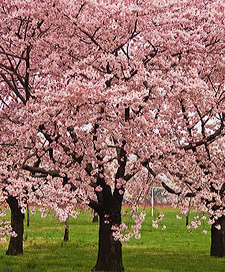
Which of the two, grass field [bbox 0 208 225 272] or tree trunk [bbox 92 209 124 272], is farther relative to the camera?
grass field [bbox 0 208 225 272]

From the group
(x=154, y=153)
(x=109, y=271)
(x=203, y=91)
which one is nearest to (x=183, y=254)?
(x=109, y=271)

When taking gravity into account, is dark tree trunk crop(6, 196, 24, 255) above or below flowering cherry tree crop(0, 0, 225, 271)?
below

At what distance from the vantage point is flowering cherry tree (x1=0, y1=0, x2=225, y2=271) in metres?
15.0

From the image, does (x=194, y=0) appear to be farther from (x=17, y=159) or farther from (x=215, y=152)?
(x=17, y=159)

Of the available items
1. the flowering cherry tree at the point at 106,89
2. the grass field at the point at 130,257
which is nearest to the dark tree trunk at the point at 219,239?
the grass field at the point at 130,257

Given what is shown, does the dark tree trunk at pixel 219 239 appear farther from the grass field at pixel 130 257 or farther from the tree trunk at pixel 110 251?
the tree trunk at pixel 110 251

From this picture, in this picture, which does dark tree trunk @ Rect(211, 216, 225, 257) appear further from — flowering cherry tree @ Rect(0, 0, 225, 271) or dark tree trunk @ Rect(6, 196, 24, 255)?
dark tree trunk @ Rect(6, 196, 24, 255)

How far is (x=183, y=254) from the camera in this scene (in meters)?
25.1

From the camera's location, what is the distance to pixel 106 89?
578 inches

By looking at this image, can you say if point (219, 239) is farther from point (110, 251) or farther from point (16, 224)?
point (16, 224)

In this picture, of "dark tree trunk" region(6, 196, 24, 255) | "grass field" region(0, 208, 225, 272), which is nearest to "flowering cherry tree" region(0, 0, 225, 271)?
"grass field" region(0, 208, 225, 272)

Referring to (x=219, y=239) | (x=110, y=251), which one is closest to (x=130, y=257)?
(x=219, y=239)

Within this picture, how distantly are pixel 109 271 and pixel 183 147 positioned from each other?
5808 millimetres

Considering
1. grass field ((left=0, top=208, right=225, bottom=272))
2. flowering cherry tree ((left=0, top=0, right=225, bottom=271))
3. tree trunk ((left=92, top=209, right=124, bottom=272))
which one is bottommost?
grass field ((left=0, top=208, right=225, bottom=272))
